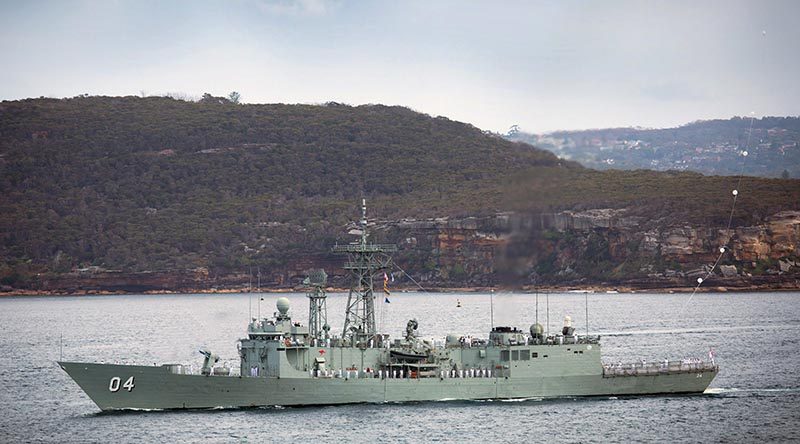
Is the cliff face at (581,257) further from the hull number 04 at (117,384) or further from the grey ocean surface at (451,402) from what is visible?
the hull number 04 at (117,384)

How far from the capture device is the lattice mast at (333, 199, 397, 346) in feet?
201

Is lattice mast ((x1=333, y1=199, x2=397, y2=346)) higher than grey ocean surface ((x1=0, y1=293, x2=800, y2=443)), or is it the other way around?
lattice mast ((x1=333, y1=199, x2=397, y2=346))

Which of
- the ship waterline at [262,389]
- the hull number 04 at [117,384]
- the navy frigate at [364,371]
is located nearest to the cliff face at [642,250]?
the navy frigate at [364,371]

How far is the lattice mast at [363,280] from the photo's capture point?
6134 cm

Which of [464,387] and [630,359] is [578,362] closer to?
[464,387]

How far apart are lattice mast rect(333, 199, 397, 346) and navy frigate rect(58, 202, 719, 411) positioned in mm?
58

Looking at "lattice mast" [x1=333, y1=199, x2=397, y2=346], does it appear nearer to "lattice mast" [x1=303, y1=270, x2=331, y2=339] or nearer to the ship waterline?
"lattice mast" [x1=303, y1=270, x2=331, y2=339]

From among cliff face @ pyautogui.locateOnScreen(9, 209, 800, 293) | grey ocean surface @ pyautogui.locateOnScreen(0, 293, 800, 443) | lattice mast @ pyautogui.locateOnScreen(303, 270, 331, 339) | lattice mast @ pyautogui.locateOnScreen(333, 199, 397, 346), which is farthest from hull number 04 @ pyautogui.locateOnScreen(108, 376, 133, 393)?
cliff face @ pyautogui.locateOnScreen(9, 209, 800, 293)

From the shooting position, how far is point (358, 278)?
62.5 m

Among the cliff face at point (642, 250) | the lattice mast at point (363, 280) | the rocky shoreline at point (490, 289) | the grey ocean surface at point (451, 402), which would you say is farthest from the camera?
the rocky shoreline at point (490, 289)

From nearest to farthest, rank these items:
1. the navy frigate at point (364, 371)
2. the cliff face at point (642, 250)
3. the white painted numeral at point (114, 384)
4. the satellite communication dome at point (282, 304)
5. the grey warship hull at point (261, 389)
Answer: the grey warship hull at point (261, 389) → the navy frigate at point (364, 371) → the white painted numeral at point (114, 384) → the satellite communication dome at point (282, 304) → the cliff face at point (642, 250)

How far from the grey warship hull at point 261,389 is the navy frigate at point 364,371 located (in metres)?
0.05

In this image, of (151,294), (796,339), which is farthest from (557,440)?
(151,294)

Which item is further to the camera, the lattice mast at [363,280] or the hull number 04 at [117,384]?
the lattice mast at [363,280]
